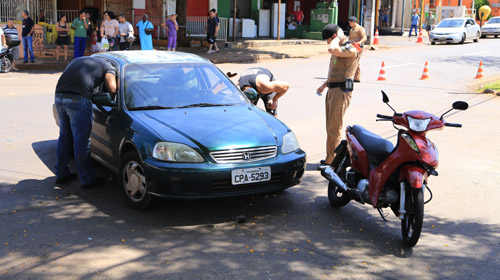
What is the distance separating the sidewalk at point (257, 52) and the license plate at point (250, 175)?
602 inches

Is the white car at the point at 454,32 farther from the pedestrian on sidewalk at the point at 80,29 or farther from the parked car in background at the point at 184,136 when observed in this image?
the parked car in background at the point at 184,136

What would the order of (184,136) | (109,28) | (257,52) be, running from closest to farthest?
(184,136) → (109,28) → (257,52)

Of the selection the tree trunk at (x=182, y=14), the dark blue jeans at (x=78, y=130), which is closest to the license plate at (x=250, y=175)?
the dark blue jeans at (x=78, y=130)

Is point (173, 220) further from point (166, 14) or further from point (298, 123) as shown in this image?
point (166, 14)

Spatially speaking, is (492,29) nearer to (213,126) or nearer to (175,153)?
(213,126)

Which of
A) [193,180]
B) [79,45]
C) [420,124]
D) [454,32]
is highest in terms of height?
[454,32]

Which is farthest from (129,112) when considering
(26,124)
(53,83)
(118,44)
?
(118,44)

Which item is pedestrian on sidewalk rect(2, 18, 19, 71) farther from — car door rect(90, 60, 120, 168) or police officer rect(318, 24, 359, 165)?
police officer rect(318, 24, 359, 165)

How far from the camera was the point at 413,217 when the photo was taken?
4.88 metres

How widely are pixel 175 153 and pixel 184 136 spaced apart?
211mm

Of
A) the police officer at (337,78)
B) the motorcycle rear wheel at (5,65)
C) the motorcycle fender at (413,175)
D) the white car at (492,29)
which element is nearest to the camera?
the motorcycle fender at (413,175)

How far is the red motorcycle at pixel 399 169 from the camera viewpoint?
15.6 ft

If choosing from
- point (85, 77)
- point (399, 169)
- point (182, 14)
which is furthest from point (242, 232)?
point (182, 14)

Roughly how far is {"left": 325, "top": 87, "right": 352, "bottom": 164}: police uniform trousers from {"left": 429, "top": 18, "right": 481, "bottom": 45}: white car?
26.1 m
